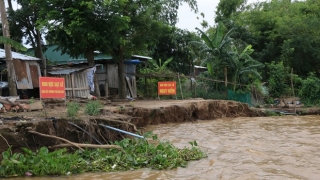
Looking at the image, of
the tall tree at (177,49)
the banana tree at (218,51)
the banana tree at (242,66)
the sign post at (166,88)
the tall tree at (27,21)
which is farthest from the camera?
the tall tree at (177,49)

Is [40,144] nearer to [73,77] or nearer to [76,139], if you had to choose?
[76,139]

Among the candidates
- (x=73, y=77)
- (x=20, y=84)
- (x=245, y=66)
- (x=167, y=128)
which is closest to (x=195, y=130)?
(x=167, y=128)

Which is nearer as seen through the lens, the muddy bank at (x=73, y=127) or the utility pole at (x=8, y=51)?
the muddy bank at (x=73, y=127)

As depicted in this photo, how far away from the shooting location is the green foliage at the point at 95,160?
23.2 feet

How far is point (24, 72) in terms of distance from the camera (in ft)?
47.5

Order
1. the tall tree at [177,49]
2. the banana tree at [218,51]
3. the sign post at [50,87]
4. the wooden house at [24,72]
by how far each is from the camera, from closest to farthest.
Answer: the sign post at [50,87] → the wooden house at [24,72] → the banana tree at [218,51] → the tall tree at [177,49]

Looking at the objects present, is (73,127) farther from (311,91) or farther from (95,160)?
(311,91)

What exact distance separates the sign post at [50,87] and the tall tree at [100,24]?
4975mm

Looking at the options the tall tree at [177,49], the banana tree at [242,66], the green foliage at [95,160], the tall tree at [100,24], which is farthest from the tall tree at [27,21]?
the green foliage at [95,160]

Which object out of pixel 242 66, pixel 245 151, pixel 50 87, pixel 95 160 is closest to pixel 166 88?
pixel 242 66

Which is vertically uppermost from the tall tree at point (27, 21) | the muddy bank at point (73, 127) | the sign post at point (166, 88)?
the tall tree at point (27, 21)

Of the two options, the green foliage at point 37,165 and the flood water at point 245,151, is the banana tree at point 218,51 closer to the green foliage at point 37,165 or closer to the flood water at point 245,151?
the flood water at point 245,151

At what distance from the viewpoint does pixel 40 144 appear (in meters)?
8.33

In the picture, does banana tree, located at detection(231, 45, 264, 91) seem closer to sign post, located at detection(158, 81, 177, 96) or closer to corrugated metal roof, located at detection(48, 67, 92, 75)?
sign post, located at detection(158, 81, 177, 96)
